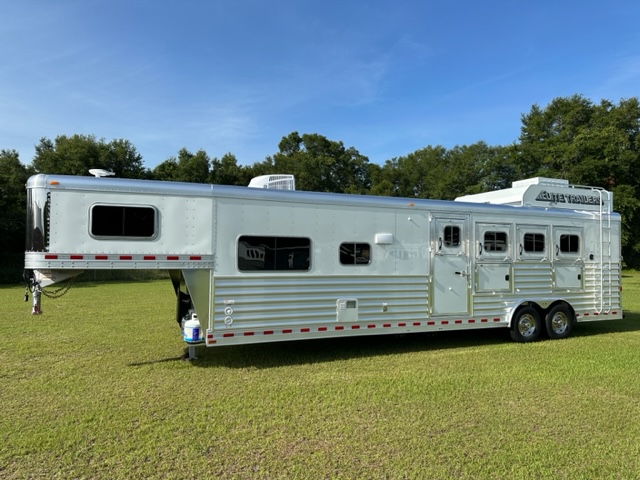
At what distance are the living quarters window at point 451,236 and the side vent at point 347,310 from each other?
1976mm

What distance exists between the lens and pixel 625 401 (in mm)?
5211

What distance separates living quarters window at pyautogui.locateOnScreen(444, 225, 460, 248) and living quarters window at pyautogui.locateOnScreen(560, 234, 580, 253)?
2.41 metres

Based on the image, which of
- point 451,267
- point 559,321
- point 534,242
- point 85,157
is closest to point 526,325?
point 559,321

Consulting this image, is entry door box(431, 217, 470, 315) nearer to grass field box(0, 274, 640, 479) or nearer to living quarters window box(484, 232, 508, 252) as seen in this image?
living quarters window box(484, 232, 508, 252)

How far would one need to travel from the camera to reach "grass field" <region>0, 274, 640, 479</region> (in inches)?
148

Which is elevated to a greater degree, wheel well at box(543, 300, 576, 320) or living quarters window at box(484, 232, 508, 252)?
living quarters window at box(484, 232, 508, 252)

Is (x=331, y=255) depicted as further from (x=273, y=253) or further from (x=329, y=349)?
(x=329, y=349)

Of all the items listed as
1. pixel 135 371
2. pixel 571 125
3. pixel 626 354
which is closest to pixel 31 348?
pixel 135 371

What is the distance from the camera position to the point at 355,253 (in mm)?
7203

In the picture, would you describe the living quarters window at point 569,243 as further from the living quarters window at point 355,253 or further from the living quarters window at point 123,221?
the living quarters window at point 123,221

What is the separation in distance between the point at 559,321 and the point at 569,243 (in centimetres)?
151

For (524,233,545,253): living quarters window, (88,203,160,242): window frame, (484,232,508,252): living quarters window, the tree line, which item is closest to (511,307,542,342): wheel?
(524,233,545,253): living quarters window

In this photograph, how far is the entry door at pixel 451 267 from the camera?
7.68 meters

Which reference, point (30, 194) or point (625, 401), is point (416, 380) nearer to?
point (625, 401)
